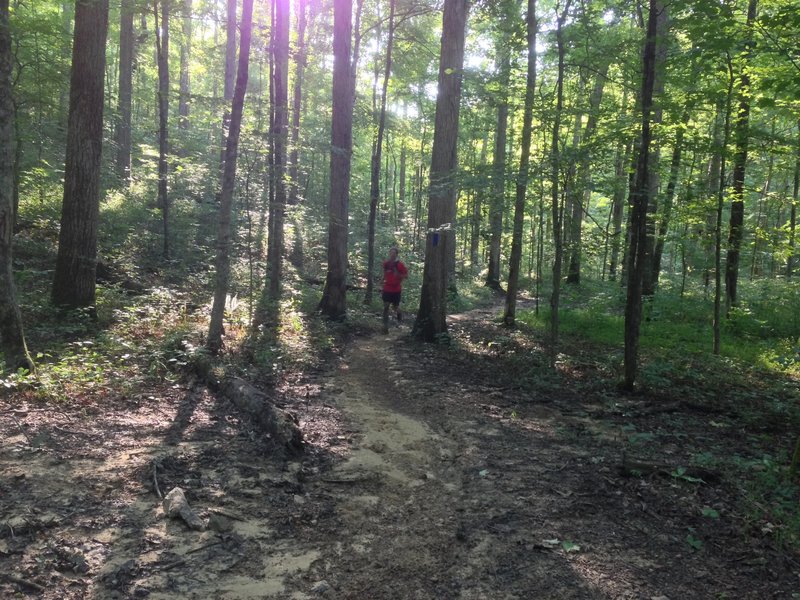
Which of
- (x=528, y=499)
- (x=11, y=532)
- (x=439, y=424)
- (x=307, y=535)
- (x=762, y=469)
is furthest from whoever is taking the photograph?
(x=439, y=424)

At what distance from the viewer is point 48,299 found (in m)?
8.84

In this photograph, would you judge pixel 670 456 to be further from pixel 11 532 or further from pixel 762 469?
pixel 11 532

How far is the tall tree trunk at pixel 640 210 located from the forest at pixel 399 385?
0.14ft

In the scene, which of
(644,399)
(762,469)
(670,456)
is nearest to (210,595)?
(670,456)

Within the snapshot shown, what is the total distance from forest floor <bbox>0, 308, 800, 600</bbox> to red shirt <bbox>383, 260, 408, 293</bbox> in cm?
546

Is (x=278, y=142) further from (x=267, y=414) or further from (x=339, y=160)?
(x=267, y=414)

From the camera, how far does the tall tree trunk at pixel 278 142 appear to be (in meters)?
10.8

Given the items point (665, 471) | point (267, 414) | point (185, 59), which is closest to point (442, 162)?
point (267, 414)

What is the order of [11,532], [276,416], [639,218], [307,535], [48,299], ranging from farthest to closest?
[48,299] → [639,218] → [276,416] → [307,535] → [11,532]

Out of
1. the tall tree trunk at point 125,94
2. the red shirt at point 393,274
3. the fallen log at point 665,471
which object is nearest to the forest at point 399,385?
the fallen log at point 665,471

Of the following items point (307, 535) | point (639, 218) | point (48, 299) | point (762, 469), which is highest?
point (639, 218)

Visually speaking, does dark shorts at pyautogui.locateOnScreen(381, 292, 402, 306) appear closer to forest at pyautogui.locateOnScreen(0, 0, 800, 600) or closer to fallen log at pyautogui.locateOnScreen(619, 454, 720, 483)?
forest at pyautogui.locateOnScreen(0, 0, 800, 600)

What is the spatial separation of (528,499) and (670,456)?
183 cm

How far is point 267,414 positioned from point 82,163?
6359 millimetres
